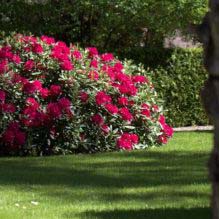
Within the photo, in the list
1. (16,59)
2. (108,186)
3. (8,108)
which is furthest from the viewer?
(16,59)

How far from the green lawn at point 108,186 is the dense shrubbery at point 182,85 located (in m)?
4.17

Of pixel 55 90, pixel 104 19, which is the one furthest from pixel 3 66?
pixel 104 19

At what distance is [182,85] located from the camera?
1579 cm

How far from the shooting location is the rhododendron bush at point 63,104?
11.1 meters

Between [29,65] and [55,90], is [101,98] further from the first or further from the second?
[29,65]

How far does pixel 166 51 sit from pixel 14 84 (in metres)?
A: 5.13

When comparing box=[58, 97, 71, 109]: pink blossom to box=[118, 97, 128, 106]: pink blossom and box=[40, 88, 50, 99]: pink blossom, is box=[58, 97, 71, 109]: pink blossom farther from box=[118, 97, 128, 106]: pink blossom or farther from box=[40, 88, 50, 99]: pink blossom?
box=[118, 97, 128, 106]: pink blossom

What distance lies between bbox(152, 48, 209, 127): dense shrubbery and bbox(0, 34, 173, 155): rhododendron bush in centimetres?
344

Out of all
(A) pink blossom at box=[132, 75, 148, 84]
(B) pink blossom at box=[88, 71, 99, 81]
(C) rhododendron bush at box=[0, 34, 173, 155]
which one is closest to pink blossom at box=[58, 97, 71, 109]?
(C) rhododendron bush at box=[0, 34, 173, 155]

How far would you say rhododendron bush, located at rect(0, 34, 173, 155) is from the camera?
11078mm

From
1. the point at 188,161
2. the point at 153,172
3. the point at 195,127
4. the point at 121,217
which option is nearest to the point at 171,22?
the point at 195,127

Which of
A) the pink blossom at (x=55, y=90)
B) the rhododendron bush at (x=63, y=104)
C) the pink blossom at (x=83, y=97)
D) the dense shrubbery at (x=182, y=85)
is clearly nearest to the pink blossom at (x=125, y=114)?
the rhododendron bush at (x=63, y=104)

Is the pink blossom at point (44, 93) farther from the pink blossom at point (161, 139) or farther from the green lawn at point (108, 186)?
the pink blossom at point (161, 139)

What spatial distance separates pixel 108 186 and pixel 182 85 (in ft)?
27.0
